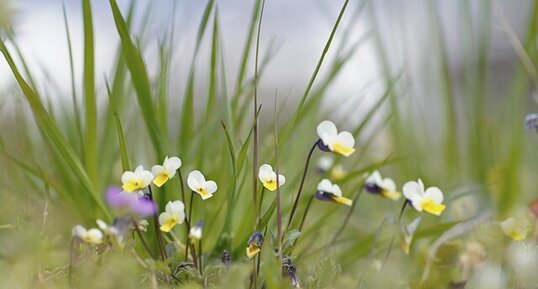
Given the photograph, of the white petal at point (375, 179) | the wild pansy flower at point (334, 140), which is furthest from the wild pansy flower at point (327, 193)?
the white petal at point (375, 179)

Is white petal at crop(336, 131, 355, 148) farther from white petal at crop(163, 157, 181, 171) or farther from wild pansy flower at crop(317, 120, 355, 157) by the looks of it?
white petal at crop(163, 157, 181, 171)

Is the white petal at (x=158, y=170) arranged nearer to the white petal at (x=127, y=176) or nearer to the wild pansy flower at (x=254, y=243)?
the white petal at (x=127, y=176)

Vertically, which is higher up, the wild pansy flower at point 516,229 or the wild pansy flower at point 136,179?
the wild pansy flower at point 136,179

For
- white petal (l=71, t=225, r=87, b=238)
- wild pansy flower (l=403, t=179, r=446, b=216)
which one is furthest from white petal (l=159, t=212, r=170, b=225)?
wild pansy flower (l=403, t=179, r=446, b=216)

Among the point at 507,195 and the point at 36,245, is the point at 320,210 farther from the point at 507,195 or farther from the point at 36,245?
the point at 36,245

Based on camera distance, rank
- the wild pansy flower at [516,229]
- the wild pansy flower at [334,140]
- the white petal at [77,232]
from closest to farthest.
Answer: the white petal at [77,232] < the wild pansy flower at [334,140] < the wild pansy flower at [516,229]

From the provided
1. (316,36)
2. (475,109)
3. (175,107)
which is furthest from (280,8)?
(475,109)

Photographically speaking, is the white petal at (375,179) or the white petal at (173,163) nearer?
the white petal at (173,163)
